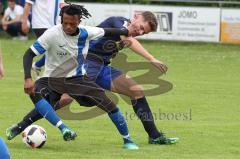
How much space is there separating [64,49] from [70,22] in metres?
0.41

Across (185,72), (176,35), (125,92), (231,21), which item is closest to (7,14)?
(176,35)

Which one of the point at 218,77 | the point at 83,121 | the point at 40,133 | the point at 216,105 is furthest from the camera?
the point at 218,77

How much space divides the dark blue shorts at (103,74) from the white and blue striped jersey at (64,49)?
0.92ft

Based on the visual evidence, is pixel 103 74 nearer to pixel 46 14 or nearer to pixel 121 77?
pixel 121 77

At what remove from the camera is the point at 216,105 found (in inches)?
549

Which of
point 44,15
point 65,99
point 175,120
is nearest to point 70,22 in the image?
point 65,99

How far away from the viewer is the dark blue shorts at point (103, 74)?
1004 cm

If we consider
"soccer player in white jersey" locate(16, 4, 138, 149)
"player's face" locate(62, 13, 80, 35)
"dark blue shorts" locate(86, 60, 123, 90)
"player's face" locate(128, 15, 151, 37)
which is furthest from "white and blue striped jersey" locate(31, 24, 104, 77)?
"player's face" locate(128, 15, 151, 37)

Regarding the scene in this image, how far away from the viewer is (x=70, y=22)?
30.3 feet

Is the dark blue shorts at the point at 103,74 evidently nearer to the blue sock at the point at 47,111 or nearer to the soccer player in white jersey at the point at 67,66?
the soccer player in white jersey at the point at 67,66

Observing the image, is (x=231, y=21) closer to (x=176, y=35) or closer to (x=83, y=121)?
(x=176, y=35)

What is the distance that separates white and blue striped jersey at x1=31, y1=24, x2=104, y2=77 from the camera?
9.38 metres

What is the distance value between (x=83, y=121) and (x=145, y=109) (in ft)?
6.87

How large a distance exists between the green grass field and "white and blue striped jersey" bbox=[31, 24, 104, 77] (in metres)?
0.93
